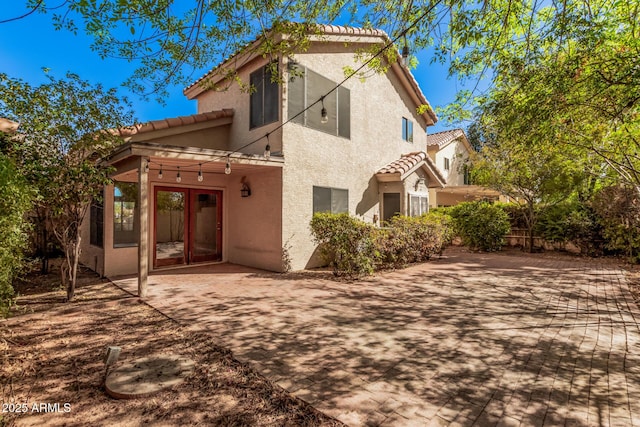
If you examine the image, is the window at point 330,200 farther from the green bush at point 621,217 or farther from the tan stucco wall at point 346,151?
A: the green bush at point 621,217

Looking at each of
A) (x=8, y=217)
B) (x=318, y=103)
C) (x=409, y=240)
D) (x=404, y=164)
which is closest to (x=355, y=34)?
(x=318, y=103)

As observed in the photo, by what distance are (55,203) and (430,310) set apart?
7892mm

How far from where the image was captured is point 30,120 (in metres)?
5.85

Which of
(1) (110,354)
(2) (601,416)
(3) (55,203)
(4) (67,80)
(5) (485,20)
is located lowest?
(2) (601,416)

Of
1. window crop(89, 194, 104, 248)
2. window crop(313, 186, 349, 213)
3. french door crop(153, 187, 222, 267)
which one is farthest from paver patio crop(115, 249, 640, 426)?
window crop(313, 186, 349, 213)

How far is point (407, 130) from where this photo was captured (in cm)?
1530

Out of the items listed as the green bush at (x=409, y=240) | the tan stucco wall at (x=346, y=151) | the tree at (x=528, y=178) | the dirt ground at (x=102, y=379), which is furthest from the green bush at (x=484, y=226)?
the dirt ground at (x=102, y=379)

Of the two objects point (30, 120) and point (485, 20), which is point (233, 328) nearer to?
point (30, 120)

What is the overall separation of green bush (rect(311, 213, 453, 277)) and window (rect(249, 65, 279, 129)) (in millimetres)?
3605

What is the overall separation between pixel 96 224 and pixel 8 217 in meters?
6.43

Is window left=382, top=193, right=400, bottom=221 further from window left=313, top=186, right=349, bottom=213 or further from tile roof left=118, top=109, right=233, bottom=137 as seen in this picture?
tile roof left=118, top=109, right=233, bottom=137

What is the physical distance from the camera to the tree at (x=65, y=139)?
18.9 feet

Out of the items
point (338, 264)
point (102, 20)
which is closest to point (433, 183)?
point (338, 264)

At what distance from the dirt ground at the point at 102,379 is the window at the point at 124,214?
11.5 feet
